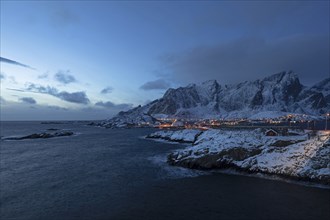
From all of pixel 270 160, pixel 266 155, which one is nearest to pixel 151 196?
pixel 270 160

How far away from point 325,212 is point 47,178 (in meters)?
35.2

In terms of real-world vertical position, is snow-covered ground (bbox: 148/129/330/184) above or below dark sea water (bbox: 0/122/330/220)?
above

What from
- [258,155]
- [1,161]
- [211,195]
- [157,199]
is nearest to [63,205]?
[157,199]

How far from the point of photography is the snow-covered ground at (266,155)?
36.4 meters

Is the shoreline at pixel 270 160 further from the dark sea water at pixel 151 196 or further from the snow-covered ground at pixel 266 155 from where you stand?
the dark sea water at pixel 151 196

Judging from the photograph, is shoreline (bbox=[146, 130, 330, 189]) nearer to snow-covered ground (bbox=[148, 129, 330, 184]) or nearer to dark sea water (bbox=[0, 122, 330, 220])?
snow-covered ground (bbox=[148, 129, 330, 184])

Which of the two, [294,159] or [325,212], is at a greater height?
[294,159]

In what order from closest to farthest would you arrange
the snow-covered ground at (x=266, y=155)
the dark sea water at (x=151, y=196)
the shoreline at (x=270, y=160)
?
the dark sea water at (x=151, y=196), the shoreline at (x=270, y=160), the snow-covered ground at (x=266, y=155)

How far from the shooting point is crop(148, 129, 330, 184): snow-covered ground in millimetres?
36381

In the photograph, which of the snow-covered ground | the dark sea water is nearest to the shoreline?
the snow-covered ground

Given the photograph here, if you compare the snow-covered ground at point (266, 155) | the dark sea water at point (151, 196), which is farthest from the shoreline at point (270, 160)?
the dark sea water at point (151, 196)

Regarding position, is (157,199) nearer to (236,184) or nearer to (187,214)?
(187,214)

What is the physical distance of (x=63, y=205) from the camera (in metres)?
27.8

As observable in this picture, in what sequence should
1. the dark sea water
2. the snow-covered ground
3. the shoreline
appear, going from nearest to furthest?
the dark sea water
the shoreline
the snow-covered ground
